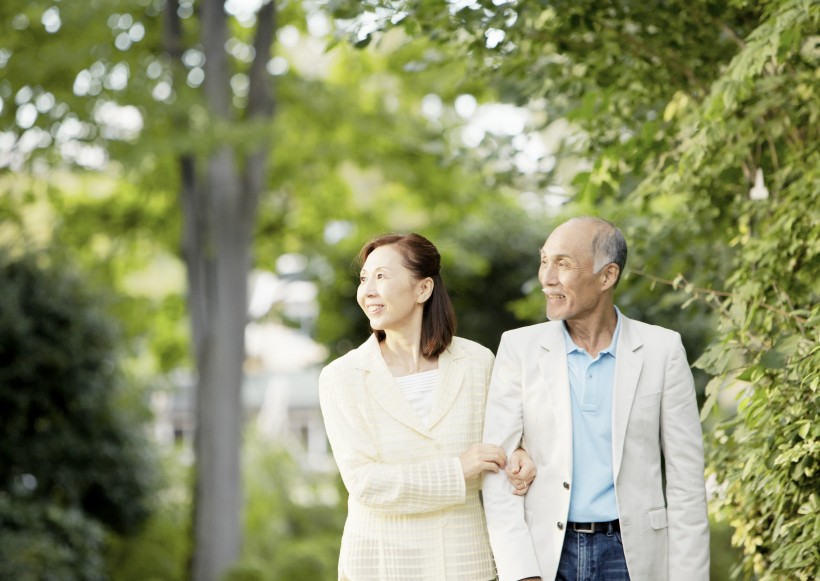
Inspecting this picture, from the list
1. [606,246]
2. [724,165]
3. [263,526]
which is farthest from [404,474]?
[263,526]

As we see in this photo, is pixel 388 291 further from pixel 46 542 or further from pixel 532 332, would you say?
pixel 46 542

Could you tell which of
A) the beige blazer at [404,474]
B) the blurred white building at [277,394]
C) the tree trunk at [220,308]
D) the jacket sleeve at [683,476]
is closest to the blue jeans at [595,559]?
the jacket sleeve at [683,476]

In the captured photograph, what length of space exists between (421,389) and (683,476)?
0.74 m

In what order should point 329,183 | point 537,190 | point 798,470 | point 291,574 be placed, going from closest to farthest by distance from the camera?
1. point 798,470
2. point 537,190
3. point 291,574
4. point 329,183

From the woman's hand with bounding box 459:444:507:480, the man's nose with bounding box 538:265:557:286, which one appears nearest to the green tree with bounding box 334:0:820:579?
the man's nose with bounding box 538:265:557:286

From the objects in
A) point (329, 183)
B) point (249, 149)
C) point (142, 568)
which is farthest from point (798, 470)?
point (329, 183)

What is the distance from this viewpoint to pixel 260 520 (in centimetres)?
1226

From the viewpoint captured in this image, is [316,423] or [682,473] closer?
[682,473]

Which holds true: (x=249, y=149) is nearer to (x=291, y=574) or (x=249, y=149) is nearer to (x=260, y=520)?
(x=291, y=574)

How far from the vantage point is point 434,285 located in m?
3.30

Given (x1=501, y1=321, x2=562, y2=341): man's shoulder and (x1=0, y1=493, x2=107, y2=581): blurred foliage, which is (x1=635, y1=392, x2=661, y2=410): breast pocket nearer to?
(x1=501, y1=321, x2=562, y2=341): man's shoulder

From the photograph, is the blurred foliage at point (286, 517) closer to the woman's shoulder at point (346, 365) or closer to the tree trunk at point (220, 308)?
the tree trunk at point (220, 308)

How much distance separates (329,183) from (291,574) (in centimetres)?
526

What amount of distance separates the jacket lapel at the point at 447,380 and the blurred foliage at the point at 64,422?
286 inches
